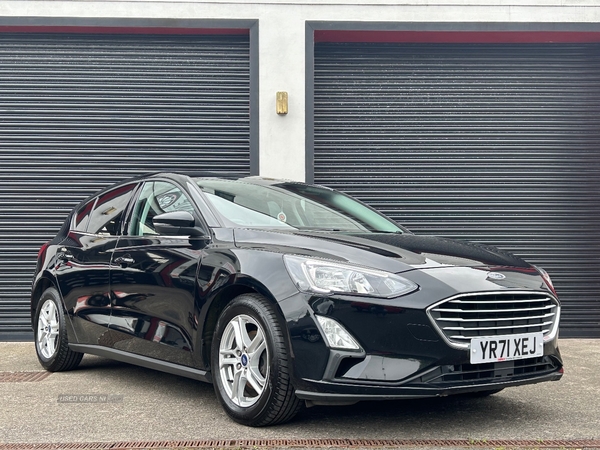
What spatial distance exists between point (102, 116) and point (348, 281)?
627 cm

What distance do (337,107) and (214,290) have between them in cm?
549

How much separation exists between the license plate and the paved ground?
1.33ft

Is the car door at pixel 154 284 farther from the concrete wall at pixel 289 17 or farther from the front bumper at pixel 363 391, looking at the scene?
the concrete wall at pixel 289 17

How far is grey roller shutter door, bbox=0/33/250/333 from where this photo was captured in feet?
30.1

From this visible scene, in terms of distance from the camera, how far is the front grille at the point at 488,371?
12.3 ft

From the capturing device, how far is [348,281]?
3832mm

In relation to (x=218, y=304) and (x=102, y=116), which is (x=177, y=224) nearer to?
(x=218, y=304)

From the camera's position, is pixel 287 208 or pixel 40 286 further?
pixel 40 286

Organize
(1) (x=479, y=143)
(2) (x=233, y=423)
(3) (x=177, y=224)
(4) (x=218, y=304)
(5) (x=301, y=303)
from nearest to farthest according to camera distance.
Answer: (5) (x=301, y=303) < (2) (x=233, y=423) < (4) (x=218, y=304) < (3) (x=177, y=224) < (1) (x=479, y=143)

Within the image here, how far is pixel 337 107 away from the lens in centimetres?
945

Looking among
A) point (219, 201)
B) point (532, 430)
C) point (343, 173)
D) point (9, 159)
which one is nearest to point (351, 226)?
point (219, 201)

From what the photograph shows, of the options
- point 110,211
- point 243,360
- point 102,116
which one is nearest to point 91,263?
point 110,211

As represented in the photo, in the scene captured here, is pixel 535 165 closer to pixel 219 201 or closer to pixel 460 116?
pixel 460 116

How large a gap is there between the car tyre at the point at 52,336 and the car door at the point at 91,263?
0.19 m
